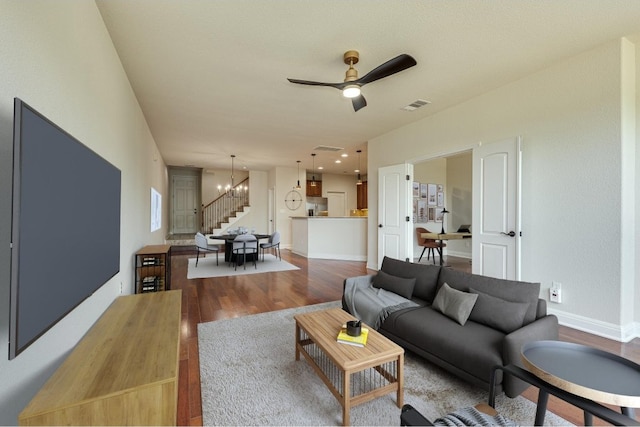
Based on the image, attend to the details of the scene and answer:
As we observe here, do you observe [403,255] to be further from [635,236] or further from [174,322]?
[174,322]

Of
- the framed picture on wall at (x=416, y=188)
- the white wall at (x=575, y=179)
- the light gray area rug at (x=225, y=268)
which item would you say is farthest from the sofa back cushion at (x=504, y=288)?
the framed picture on wall at (x=416, y=188)

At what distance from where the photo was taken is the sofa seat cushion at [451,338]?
1808 mm

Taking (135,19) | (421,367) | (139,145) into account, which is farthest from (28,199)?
(139,145)

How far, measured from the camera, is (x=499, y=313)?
210 centimetres

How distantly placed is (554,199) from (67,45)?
455cm

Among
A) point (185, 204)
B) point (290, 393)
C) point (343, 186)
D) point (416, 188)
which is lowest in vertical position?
point (290, 393)

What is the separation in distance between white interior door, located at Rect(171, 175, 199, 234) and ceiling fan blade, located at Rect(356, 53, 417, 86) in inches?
385

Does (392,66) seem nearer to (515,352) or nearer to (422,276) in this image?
(422,276)

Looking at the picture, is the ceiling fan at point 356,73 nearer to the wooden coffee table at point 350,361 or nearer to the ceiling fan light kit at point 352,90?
the ceiling fan light kit at point 352,90

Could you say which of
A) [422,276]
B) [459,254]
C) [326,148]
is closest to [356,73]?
[422,276]

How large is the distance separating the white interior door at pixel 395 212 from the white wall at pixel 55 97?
4233 mm

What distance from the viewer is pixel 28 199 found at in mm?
971

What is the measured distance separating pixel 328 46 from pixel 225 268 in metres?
5.08

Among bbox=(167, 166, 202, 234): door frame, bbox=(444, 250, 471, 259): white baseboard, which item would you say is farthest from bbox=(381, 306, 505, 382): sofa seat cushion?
bbox=(167, 166, 202, 234): door frame
